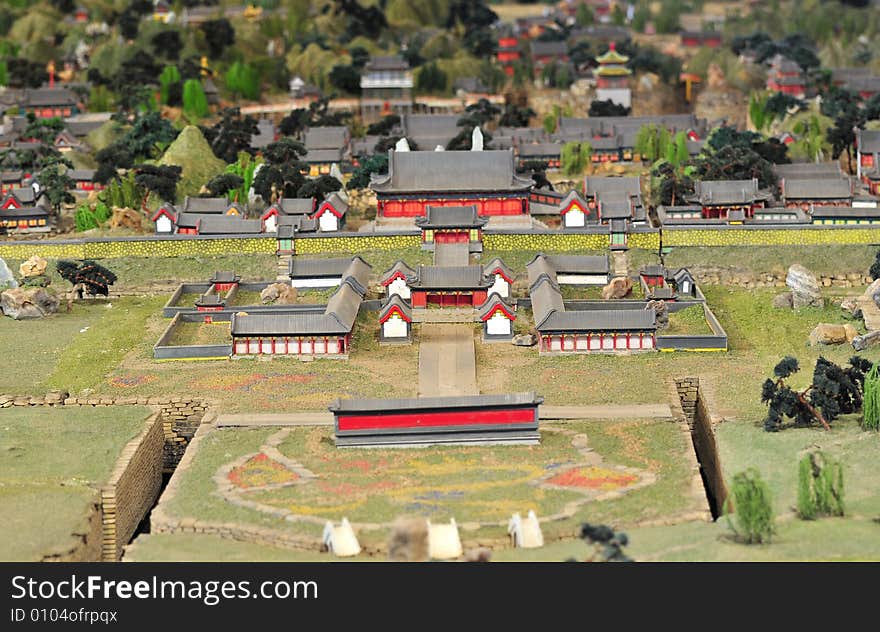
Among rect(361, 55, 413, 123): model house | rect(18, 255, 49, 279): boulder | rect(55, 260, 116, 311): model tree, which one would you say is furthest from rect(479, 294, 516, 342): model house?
rect(361, 55, 413, 123): model house

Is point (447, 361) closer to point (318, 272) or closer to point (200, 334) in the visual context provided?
point (200, 334)

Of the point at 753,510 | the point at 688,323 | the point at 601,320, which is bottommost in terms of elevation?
the point at 688,323

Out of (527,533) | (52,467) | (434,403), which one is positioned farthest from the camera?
(434,403)

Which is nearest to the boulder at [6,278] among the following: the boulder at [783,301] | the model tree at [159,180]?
the model tree at [159,180]

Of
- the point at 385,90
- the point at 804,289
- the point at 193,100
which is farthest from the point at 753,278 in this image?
the point at 193,100

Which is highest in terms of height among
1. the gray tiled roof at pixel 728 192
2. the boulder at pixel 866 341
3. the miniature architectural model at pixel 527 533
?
the miniature architectural model at pixel 527 533

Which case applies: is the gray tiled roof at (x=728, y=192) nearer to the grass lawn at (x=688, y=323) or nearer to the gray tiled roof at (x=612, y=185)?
the gray tiled roof at (x=612, y=185)
